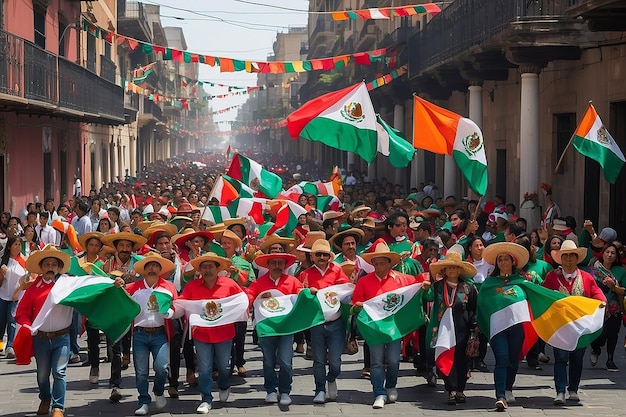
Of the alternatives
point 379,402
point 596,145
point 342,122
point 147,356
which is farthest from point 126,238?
point 596,145

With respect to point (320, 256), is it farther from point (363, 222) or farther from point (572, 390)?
point (363, 222)

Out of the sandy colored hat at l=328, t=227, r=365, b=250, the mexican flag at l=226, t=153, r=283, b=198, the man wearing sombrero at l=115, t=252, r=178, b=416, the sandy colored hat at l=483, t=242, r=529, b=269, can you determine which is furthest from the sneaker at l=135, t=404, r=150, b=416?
the mexican flag at l=226, t=153, r=283, b=198

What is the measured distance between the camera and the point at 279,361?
9.90 metres

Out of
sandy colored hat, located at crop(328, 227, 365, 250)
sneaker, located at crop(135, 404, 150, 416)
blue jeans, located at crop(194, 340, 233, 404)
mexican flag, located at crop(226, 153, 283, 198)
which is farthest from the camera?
mexican flag, located at crop(226, 153, 283, 198)

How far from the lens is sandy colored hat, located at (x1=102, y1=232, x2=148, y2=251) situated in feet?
35.4

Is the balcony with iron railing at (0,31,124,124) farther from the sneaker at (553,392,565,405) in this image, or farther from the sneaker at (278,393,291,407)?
the sneaker at (553,392,565,405)

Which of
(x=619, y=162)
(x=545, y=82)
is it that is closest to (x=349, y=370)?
(x=619, y=162)

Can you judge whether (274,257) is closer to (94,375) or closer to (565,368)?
(94,375)

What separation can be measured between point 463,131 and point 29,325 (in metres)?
6.39

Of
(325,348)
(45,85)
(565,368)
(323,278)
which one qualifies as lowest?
(565,368)

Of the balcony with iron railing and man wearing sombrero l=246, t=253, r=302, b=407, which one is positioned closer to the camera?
man wearing sombrero l=246, t=253, r=302, b=407

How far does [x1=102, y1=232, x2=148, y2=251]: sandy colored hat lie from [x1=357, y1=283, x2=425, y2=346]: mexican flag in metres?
2.39

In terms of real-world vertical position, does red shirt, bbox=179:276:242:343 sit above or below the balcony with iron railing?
below

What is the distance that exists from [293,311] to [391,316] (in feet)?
2.88
